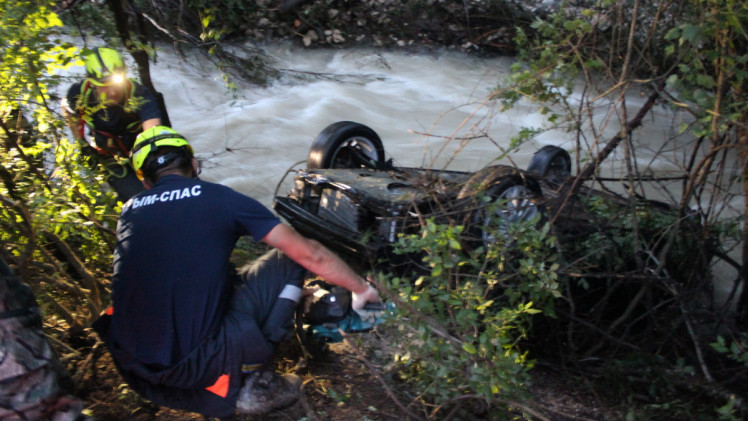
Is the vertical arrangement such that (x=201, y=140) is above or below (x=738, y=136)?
below

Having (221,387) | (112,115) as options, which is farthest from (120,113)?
(221,387)

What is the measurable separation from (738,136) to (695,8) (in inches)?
29.7

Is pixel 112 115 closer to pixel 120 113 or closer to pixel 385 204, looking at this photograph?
pixel 120 113

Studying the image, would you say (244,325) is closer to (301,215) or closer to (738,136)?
(301,215)

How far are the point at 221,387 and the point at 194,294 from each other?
50 centimetres

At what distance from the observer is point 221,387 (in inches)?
121

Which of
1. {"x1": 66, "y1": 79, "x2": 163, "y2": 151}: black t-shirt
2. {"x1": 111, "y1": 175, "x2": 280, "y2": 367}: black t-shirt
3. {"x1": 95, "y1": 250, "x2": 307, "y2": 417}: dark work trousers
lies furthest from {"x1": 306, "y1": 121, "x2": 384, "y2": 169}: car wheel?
{"x1": 111, "y1": 175, "x2": 280, "y2": 367}: black t-shirt

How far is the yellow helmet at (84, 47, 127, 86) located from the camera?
12.7 ft

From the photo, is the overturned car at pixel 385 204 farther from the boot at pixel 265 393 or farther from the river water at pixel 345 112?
the river water at pixel 345 112

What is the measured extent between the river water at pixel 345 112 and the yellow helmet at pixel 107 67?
337 cm

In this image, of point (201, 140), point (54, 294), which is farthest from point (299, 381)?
point (201, 140)

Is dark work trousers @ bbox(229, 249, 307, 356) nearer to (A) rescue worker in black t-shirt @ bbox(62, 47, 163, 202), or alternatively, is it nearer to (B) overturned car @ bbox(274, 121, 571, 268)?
(B) overturned car @ bbox(274, 121, 571, 268)

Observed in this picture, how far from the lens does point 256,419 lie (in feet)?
10.4

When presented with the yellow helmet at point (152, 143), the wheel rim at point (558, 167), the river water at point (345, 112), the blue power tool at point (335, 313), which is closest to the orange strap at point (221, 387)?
the blue power tool at point (335, 313)
